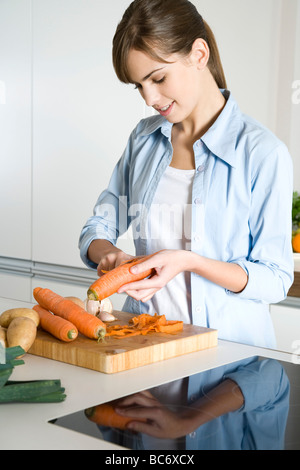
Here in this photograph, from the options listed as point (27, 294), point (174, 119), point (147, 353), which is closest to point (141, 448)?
point (147, 353)

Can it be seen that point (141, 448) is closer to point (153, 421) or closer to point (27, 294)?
point (153, 421)

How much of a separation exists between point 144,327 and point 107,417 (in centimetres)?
42

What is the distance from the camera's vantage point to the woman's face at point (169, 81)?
4.35ft

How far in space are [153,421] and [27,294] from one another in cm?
249

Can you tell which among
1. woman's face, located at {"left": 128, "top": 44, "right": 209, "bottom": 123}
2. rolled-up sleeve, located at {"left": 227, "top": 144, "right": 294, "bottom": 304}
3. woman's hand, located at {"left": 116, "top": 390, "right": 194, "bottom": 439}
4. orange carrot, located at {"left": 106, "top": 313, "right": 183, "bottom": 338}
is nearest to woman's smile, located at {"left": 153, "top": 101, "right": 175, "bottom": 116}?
woman's face, located at {"left": 128, "top": 44, "right": 209, "bottom": 123}

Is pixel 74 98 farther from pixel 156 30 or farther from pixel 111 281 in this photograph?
pixel 111 281

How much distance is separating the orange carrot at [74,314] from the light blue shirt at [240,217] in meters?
0.30

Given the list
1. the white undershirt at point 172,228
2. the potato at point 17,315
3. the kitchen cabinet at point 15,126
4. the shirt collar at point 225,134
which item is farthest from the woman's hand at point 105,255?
the kitchen cabinet at point 15,126

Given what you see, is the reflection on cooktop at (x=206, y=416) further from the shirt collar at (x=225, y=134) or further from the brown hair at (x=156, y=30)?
the brown hair at (x=156, y=30)

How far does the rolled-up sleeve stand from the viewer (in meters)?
1.33

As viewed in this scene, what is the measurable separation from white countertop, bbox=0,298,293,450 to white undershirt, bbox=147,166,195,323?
18 centimetres

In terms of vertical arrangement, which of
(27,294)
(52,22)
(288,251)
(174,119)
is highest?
(52,22)
